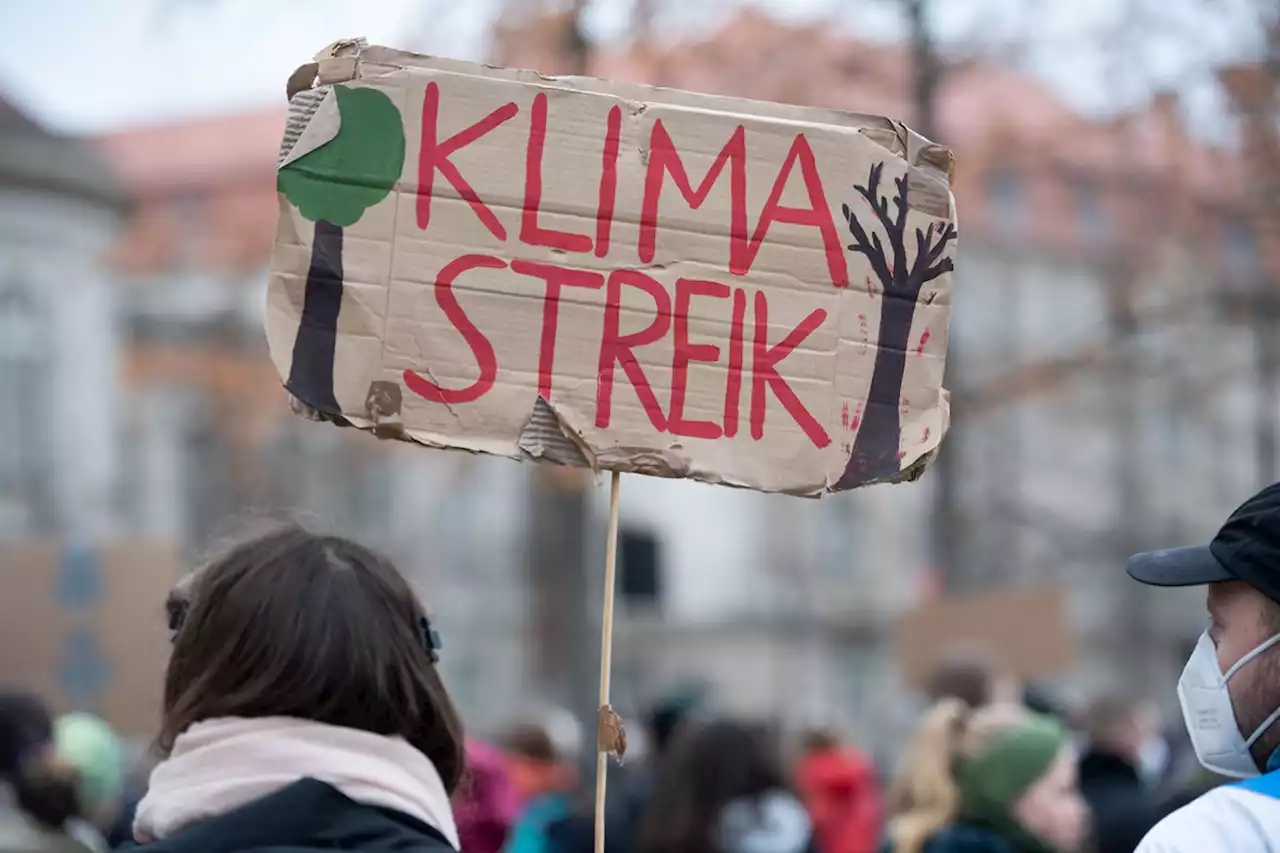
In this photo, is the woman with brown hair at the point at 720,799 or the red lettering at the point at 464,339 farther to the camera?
the woman with brown hair at the point at 720,799

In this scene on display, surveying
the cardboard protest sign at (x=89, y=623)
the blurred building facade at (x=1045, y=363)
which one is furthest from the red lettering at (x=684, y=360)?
the cardboard protest sign at (x=89, y=623)

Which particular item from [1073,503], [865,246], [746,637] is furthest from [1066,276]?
[865,246]

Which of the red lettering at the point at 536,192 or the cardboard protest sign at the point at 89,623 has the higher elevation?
the red lettering at the point at 536,192

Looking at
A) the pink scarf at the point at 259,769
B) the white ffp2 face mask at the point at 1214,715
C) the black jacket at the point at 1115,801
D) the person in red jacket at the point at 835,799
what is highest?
the white ffp2 face mask at the point at 1214,715

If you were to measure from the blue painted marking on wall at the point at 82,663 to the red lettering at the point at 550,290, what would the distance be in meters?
6.72

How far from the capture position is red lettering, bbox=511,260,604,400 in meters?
2.62

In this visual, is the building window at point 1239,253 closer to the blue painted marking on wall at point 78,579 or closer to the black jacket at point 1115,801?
the black jacket at point 1115,801

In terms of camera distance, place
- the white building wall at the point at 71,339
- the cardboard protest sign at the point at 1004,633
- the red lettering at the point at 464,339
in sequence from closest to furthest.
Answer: the red lettering at the point at 464,339, the cardboard protest sign at the point at 1004,633, the white building wall at the point at 71,339

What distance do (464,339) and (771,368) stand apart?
0.50 meters

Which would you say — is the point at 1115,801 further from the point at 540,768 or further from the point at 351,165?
the point at 351,165

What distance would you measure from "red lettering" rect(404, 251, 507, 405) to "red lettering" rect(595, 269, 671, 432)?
0.57 feet

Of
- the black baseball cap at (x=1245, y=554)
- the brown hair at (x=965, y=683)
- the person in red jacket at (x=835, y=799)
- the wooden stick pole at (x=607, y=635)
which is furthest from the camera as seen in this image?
the person in red jacket at (x=835, y=799)

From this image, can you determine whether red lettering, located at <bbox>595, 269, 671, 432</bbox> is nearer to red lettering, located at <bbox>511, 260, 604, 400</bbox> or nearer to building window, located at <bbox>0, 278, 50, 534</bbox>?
red lettering, located at <bbox>511, 260, 604, 400</bbox>

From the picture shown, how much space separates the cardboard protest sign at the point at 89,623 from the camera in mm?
8656
